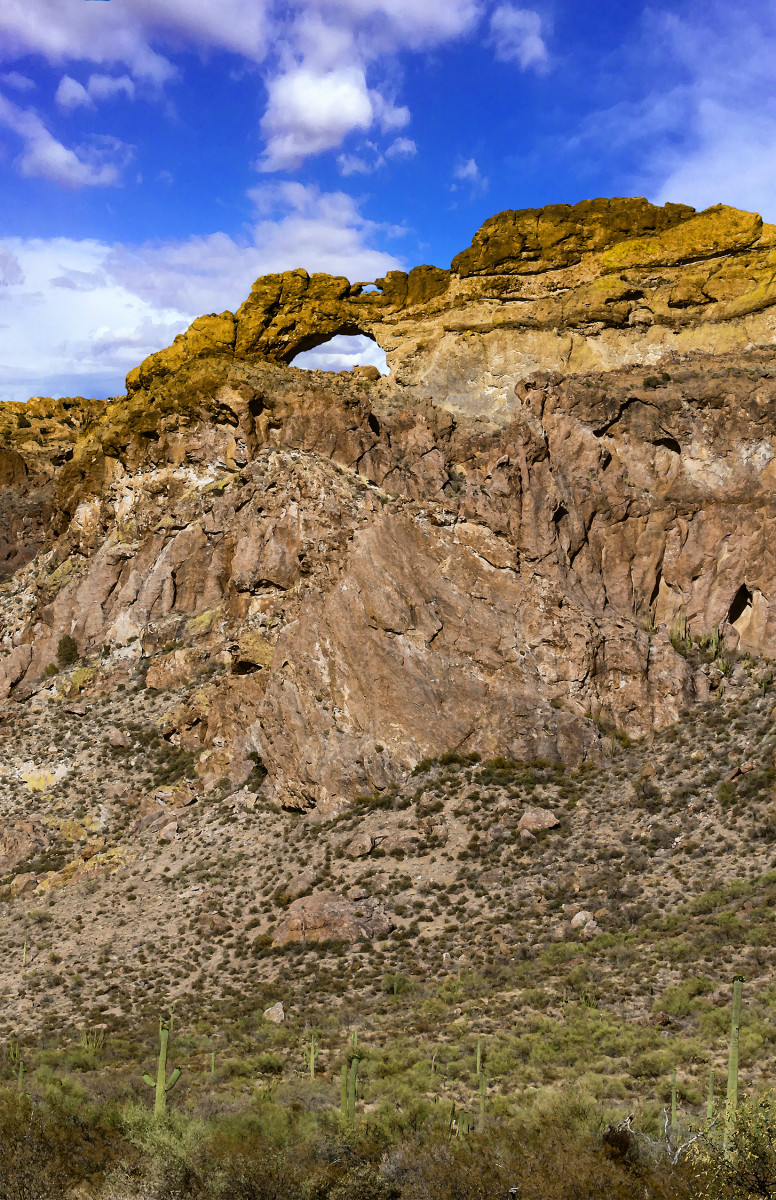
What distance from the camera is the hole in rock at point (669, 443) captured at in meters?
40.4

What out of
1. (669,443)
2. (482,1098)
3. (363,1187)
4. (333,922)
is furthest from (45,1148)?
(669,443)

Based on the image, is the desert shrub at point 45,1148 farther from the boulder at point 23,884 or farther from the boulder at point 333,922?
the boulder at point 23,884

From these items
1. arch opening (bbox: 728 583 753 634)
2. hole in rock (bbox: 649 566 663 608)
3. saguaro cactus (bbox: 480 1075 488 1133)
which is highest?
hole in rock (bbox: 649 566 663 608)

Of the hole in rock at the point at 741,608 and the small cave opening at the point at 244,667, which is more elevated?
the hole in rock at the point at 741,608

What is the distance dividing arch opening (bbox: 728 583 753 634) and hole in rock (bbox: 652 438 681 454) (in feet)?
23.4

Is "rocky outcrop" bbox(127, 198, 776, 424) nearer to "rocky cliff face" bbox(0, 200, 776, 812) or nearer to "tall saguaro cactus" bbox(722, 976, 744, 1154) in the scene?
"rocky cliff face" bbox(0, 200, 776, 812)

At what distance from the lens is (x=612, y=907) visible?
2841 cm

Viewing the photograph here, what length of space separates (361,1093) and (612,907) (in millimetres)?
12451

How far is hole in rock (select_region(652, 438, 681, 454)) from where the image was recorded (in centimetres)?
4044

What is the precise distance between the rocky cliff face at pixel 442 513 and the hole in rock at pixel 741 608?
0.09m

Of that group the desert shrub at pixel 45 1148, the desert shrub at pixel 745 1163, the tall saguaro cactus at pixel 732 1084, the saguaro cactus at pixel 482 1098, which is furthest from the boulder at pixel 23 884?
the desert shrub at pixel 745 1163

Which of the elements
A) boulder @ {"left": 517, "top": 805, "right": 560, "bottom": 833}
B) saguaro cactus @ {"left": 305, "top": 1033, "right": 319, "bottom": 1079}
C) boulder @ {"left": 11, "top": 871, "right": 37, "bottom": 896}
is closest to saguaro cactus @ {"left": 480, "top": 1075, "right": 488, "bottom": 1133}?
saguaro cactus @ {"left": 305, "top": 1033, "right": 319, "bottom": 1079}

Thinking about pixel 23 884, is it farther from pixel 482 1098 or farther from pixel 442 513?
pixel 482 1098

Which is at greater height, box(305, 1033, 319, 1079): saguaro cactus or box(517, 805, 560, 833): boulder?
box(517, 805, 560, 833): boulder
